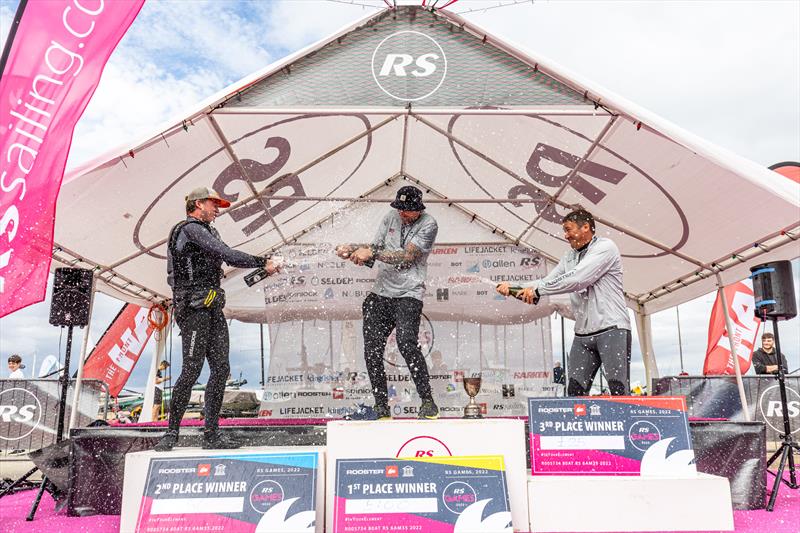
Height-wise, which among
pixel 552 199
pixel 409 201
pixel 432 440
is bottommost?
pixel 432 440

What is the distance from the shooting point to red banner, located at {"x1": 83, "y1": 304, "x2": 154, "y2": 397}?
10.1 m

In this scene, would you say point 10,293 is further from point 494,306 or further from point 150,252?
point 494,306

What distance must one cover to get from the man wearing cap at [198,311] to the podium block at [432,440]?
2.75 ft

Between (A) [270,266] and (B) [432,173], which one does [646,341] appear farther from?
(A) [270,266]

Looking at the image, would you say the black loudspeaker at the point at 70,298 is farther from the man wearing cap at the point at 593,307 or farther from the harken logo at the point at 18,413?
the harken logo at the point at 18,413

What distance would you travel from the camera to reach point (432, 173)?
280 inches

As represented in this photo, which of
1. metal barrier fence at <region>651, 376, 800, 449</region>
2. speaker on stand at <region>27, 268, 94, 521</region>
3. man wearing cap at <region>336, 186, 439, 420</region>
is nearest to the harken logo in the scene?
speaker on stand at <region>27, 268, 94, 521</region>

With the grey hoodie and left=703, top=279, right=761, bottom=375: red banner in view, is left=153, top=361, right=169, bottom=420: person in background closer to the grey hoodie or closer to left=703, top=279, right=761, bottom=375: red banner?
the grey hoodie

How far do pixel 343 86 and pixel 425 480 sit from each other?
2.77m

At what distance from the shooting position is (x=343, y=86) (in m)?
4.15

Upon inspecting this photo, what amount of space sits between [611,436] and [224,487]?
6.61ft

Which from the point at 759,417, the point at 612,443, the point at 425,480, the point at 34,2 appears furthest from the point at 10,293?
the point at 759,417

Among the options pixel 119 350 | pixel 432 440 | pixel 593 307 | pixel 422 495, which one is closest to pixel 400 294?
pixel 432 440

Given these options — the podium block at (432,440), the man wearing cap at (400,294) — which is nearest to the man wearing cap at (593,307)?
the man wearing cap at (400,294)
